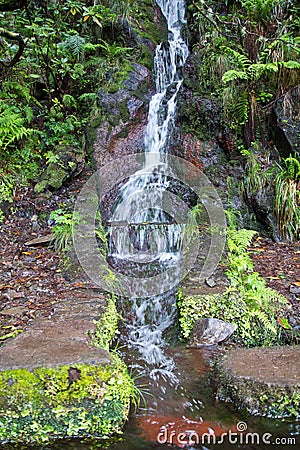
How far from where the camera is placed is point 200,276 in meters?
4.86

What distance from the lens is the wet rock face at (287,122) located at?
6779 millimetres

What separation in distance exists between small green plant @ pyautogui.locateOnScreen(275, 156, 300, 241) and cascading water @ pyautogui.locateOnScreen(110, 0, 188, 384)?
172 cm

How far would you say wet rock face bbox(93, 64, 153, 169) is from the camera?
750cm

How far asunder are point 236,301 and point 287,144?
3.72 metres

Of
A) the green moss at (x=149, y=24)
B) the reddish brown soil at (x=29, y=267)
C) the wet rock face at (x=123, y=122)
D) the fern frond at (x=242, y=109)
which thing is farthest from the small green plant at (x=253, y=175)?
Answer: the green moss at (x=149, y=24)

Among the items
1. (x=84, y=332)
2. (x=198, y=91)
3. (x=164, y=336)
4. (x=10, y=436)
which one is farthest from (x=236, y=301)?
(x=198, y=91)

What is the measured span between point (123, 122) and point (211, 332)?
4.97m

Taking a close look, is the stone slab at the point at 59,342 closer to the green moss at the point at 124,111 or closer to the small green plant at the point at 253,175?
the small green plant at the point at 253,175

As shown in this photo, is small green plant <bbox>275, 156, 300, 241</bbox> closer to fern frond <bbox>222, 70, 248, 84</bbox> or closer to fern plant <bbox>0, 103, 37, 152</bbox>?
fern frond <bbox>222, 70, 248, 84</bbox>

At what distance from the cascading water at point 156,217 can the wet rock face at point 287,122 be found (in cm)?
202

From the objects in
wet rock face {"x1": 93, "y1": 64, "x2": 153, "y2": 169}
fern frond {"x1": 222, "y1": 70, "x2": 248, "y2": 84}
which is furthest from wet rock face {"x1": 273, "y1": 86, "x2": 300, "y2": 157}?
wet rock face {"x1": 93, "y1": 64, "x2": 153, "y2": 169}

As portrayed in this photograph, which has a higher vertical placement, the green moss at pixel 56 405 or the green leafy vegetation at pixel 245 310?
Result: the green leafy vegetation at pixel 245 310

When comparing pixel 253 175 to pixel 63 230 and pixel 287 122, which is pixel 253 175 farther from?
pixel 63 230

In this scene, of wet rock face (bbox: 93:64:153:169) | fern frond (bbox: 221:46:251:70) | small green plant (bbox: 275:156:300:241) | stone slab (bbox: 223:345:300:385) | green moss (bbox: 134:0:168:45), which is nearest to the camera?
stone slab (bbox: 223:345:300:385)
